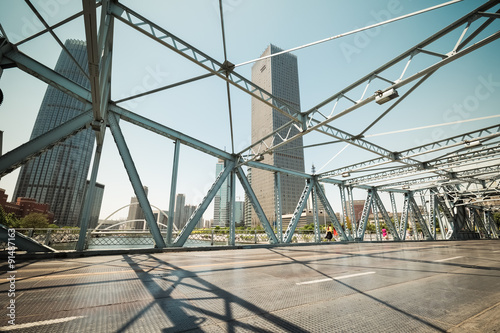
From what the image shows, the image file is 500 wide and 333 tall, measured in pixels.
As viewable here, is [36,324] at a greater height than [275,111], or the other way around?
[275,111]

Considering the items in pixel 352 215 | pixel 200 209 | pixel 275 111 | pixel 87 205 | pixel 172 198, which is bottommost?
pixel 352 215

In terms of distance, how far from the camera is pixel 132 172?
32.6ft

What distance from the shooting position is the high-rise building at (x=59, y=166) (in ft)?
274

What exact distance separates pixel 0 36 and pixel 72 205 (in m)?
121

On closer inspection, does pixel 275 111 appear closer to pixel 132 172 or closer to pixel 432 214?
pixel 432 214

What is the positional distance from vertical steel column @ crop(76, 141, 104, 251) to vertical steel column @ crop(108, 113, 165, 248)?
0.90 meters

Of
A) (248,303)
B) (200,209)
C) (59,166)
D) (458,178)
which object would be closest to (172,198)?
(200,209)

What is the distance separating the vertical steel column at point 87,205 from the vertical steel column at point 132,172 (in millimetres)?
899

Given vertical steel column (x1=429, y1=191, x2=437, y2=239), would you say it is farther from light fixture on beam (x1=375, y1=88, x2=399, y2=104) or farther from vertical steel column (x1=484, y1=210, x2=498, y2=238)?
light fixture on beam (x1=375, y1=88, x2=399, y2=104)

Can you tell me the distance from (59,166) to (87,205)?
11406 centimetres

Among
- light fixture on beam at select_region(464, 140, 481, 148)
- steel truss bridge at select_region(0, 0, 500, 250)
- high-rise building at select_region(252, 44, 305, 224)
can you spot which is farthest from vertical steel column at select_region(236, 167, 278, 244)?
high-rise building at select_region(252, 44, 305, 224)

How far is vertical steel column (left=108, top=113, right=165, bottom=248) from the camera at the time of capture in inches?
387

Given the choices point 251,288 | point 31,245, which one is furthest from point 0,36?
point 251,288

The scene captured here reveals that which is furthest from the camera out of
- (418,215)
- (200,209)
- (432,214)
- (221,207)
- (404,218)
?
(221,207)
